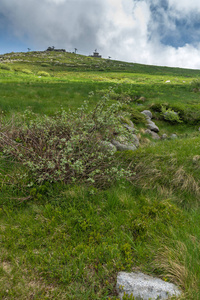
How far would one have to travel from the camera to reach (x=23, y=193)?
14.7 feet

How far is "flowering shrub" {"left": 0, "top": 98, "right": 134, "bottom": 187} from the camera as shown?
4.79 meters

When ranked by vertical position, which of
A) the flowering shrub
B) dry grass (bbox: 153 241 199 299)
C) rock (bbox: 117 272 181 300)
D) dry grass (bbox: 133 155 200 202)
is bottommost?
rock (bbox: 117 272 181 300)

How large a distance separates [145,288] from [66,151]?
11.9 ft

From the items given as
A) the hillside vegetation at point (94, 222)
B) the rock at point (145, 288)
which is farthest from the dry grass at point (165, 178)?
the rock at point (145, 288)

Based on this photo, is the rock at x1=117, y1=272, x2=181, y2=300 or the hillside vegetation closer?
the rock at x1=117, y1=272, x2=181, y2=300

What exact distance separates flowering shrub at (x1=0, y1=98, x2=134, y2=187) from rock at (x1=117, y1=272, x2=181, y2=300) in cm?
219

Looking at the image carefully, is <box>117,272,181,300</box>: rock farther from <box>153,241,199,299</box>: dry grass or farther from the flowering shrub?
the flowering shrub

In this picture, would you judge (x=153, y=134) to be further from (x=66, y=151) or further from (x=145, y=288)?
(x=145, y=288)

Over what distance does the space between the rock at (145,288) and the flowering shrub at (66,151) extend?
7.20ft

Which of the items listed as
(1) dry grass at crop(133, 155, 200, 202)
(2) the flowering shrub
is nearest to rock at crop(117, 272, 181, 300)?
(2) the flowering shrub

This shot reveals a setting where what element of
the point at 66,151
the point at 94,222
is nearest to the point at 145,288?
the point at 94,222

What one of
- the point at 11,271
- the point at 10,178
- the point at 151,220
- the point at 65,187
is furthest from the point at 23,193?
the point at 151,220

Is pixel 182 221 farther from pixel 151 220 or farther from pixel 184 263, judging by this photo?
pixel 184 263

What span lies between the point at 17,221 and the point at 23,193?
0.87 metres
